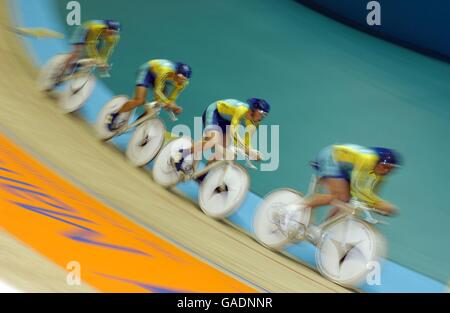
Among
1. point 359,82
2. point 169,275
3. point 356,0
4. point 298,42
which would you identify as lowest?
point 169,275

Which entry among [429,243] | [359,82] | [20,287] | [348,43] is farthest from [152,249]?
[348,43]

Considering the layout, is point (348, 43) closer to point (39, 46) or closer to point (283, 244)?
point (283, 244)

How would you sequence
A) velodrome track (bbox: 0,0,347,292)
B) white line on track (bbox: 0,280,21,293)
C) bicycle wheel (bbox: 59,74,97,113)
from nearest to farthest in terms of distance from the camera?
white line on track (bbox: 0,280,21,293) < velodrome track (bbox: 0,0,347,292) < bicycle wheel (bbox: 59,74,97,113)

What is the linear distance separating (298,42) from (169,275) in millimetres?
2979

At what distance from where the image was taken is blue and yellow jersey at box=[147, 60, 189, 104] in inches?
175

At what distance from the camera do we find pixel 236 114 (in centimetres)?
408

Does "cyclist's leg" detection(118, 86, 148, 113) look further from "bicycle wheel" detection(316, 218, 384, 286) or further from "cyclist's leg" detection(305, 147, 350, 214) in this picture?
"bicycle wheel" detection(316, 218, 384, 286)

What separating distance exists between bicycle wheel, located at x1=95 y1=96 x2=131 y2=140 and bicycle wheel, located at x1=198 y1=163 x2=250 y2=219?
910 mm

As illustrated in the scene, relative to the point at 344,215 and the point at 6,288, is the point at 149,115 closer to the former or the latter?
the point at 344,215

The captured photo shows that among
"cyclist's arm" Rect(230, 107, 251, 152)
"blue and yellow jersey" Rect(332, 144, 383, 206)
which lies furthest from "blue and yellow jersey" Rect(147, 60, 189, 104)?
"blue and yellow jersey" Rect(332, 144, 383, 206)

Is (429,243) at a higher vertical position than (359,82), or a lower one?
lower

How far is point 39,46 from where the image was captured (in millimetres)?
5422

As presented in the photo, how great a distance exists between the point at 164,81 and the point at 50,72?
112 centimetres

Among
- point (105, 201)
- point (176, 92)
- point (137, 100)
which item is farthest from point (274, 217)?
point (137, 100)
